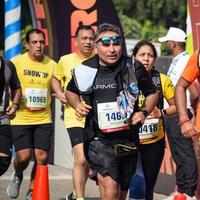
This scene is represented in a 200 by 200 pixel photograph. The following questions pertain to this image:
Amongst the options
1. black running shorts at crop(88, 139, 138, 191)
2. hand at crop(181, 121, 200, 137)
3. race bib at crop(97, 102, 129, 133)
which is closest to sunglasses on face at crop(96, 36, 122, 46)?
race bib at crop(97, 102, 129, 133)

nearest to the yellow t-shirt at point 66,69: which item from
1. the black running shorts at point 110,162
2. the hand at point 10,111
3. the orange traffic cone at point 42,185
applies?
the hand at point 10,111

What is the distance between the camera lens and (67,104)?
33.7 feet

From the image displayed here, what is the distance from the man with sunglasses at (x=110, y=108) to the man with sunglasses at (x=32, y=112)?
2.69 m

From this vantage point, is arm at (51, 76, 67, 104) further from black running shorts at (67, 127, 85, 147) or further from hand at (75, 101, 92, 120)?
hand at (75, 101, 92, 120)

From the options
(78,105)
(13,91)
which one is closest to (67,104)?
(13,91)

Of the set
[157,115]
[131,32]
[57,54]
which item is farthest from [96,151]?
[131,32]

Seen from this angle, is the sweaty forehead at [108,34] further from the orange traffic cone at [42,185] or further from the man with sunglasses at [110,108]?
the orange traffic cone at [42,185]

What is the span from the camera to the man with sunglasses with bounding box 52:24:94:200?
9.91 meters

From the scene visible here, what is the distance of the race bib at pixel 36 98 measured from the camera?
10578mm

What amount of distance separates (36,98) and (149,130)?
207cm

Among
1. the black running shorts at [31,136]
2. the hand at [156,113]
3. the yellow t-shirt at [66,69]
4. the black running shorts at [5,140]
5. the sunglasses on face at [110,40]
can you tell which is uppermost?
the sunglasses on face at [110,40]

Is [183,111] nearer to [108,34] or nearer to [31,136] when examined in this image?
[108,34]

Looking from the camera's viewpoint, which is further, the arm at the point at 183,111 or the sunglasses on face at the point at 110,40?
the sunglasses on face at the point at 110,40

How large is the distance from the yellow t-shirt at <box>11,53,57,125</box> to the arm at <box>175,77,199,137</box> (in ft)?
11.0
